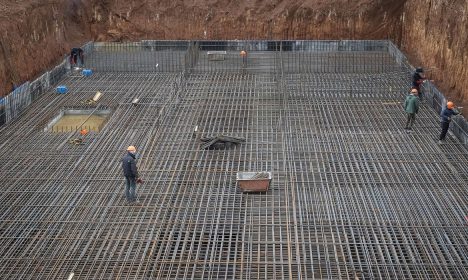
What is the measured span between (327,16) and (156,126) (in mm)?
7786

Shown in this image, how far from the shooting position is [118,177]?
7367 millimetres

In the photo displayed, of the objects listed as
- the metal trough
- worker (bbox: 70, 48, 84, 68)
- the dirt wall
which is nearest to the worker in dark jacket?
the dirt wall

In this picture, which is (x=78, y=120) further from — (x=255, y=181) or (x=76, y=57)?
(x=255, y=181)

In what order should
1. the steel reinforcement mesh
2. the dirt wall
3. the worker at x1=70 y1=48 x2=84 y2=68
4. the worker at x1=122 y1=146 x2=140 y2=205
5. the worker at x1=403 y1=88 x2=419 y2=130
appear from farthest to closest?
the worker at x1=70 y1=48 x2=84 y2=68
the dirt wall
the worker at x1=403 y1=88 x2=419 y2=130
the worker at x1=122 y1=146 x2=140 y2=205
the steel reinforcement mesh

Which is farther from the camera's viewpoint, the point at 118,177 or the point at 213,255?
the point at 118,177

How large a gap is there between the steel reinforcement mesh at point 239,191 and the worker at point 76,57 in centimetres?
169

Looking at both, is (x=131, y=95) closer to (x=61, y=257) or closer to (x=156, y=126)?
(x=156, y=126)

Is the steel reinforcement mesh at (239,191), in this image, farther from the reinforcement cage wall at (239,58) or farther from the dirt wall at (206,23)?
the dirt wall at (206,23)

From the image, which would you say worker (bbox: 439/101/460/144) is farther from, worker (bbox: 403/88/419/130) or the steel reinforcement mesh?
worker (bbox: 403/88/419/130)

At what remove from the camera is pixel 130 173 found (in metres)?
6.34

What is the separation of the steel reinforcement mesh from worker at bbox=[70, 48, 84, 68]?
169 cm

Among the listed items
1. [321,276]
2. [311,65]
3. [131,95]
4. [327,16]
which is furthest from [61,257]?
[327,16]

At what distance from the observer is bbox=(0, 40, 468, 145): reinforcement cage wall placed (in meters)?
11.8

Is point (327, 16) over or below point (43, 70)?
over
